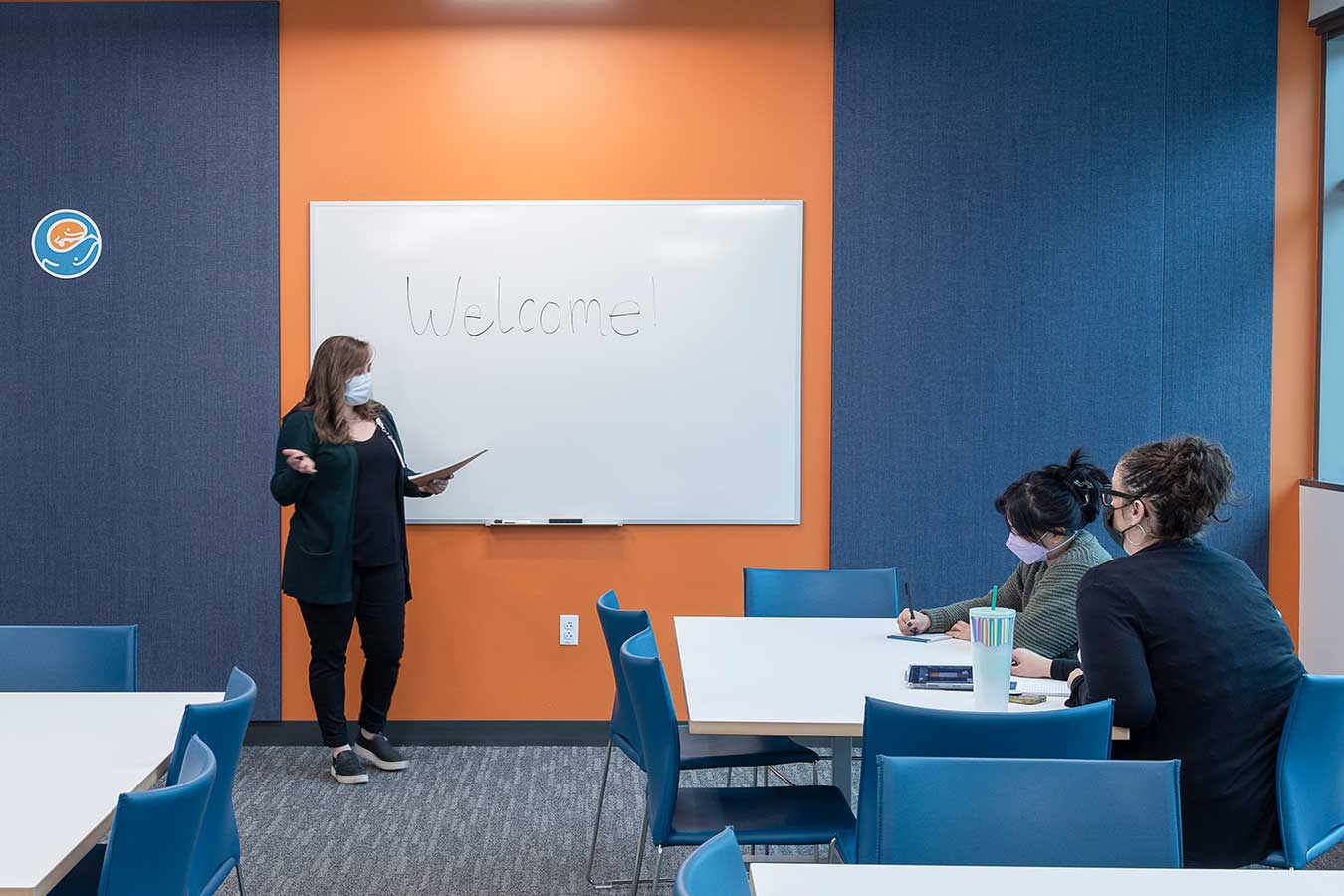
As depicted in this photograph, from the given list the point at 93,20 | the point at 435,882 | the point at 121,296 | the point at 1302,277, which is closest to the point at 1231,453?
the point at 1302,277

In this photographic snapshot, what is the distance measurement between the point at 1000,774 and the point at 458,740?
331 centimetres

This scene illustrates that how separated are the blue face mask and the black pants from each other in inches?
24.3

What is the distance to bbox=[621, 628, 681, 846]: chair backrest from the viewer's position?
247 centimetres

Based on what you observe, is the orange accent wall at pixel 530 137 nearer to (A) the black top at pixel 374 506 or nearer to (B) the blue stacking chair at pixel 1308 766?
(A) the black top at pixel 374 506

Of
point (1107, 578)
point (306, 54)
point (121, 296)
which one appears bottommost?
point (1107, 578)

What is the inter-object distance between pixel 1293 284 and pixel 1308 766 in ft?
9.72

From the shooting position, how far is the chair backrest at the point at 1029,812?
173 cm

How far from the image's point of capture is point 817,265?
184 inches

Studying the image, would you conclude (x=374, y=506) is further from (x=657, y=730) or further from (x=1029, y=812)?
(x=1029, y=812)

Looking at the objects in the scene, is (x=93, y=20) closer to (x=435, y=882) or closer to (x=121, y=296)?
(x=121, y=296)

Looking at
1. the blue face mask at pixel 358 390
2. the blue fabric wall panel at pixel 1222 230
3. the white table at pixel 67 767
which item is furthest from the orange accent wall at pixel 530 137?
the white table at pixel 67 767

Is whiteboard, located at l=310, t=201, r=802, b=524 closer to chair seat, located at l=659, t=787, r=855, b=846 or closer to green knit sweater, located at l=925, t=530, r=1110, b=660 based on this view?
green knit sweater, located at l=925, t=530, r=1110, b=660

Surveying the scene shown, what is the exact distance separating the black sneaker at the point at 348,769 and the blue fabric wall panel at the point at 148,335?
592mm

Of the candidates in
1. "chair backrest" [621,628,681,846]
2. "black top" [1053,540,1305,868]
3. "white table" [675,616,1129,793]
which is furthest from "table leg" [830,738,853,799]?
"black top" [1053,540,1305,868]
